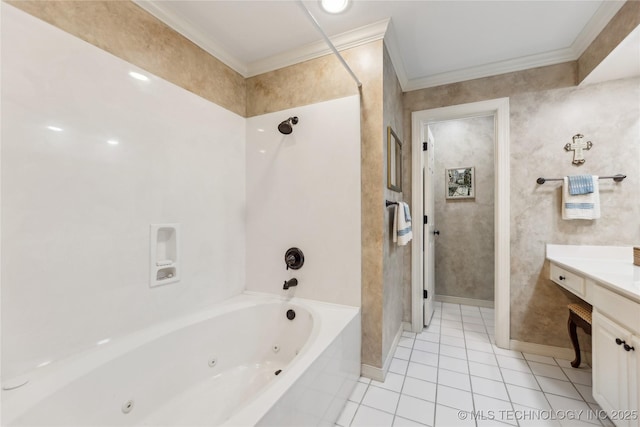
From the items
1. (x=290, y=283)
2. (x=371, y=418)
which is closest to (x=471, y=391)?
(x=371, y=418)

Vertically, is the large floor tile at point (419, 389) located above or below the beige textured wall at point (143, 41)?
below

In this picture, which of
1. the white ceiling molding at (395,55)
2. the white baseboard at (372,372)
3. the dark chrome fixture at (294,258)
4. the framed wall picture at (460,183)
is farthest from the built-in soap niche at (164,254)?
the framed wall picture at (460,183)

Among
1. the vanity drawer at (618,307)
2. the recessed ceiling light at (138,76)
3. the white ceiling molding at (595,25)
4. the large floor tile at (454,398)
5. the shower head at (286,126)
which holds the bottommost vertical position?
the large floor tile at (454,398)

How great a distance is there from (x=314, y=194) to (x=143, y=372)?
1426 millimetres

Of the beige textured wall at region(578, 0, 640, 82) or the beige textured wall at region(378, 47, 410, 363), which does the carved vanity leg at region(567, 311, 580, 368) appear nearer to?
the beige textured wall at region(378, 47, 410, 363)

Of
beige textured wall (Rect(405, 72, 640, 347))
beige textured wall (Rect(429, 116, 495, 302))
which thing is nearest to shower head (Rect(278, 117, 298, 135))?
beige textured wall (Rect(405, 72, 640, 347))

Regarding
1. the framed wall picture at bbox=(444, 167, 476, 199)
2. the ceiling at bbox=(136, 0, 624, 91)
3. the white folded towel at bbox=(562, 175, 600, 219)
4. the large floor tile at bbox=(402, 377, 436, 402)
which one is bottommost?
the large floor tile at bbox=(402, 377, 436, 402)

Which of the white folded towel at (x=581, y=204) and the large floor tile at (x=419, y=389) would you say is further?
the white folded towel at (x=581, y=204)

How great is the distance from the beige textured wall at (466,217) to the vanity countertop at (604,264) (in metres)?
1.20

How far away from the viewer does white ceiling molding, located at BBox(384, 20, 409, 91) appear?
1.73 m

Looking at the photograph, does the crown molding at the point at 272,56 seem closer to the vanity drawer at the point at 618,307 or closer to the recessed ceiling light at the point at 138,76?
the recessed ceiling light at the point at 138,76

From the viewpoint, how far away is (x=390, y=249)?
1.94 metres

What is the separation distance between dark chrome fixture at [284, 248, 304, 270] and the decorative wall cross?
2225mm

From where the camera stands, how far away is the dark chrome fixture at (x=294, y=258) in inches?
74.9
